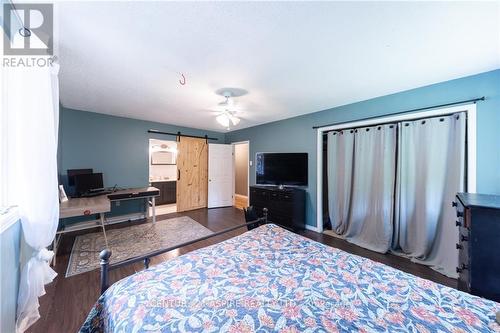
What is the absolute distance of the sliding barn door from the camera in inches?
197

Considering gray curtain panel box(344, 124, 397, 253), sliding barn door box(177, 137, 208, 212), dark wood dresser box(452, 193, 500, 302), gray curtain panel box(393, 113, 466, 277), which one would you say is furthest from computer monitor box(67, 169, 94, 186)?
gray curtain panel box(393, 113, 466, 277)

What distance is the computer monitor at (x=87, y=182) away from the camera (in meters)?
A: 3.36

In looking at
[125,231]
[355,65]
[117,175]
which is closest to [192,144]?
[117,175]

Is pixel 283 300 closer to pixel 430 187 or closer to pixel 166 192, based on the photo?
pixel 430 187

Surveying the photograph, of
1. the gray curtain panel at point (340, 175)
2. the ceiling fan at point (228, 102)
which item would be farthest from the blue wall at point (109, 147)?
the gray curtain panel at point (340, 175)

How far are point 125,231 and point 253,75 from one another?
11.8 feet

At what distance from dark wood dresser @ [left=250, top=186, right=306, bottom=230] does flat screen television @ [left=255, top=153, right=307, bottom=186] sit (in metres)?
0.19

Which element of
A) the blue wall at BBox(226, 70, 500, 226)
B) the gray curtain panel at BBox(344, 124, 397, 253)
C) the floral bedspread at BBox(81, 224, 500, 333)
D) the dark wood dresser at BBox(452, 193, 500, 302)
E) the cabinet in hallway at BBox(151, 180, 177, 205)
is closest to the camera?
the floral bedspread at BBox(81, 224, 500, 333)

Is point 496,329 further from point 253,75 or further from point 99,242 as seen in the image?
point 99,242

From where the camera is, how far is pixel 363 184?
→ 3.04m

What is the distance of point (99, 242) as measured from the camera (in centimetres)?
303

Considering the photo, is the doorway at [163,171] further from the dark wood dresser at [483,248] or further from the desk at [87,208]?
the dark wood dresser at [483,248]

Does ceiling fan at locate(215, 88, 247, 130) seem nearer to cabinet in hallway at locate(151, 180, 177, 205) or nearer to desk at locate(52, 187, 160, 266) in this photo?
desk at locate(52, 187, 160, 266)

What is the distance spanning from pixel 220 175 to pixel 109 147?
2.75 metres
